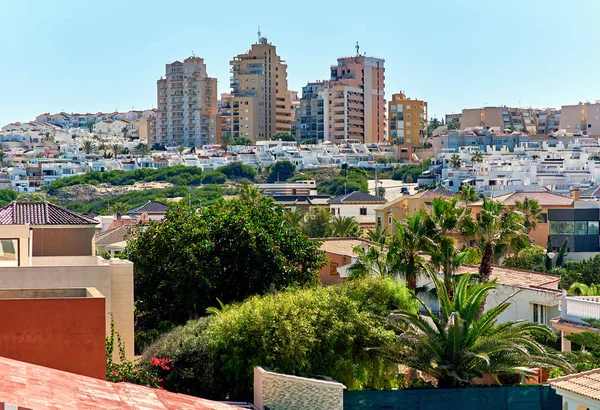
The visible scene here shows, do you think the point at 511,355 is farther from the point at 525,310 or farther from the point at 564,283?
the point at 564,283

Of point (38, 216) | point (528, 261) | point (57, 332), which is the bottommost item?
point (528, 261)

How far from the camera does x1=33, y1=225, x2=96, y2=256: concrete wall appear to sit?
3142 cm

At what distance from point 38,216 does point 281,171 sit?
148 meters

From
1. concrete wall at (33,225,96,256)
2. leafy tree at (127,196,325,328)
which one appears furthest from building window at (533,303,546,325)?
concrete wall at (33,225,96,256)

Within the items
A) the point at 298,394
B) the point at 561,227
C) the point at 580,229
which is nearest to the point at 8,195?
the point at 561,227

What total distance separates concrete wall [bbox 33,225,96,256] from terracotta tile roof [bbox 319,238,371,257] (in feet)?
40.2

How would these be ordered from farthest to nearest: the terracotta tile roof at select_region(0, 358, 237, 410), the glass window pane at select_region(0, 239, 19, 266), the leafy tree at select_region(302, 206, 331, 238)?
the leafy tree at select_region(302, 206, 331, 238)
the glass window pane at select_region(0, 239, 19, 266)
the terracotta tile roof at select_region(0, 358, 237, 410)

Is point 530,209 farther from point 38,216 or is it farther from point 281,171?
point 281,171

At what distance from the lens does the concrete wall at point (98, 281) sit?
79.7 ft

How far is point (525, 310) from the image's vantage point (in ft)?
109

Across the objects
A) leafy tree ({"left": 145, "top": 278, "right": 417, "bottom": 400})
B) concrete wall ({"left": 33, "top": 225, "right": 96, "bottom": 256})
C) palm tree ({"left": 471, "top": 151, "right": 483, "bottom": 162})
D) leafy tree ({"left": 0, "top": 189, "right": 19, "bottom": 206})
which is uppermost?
concrete wall ({"left": 33, "top": 225, "right": 96, "bottom": 256})

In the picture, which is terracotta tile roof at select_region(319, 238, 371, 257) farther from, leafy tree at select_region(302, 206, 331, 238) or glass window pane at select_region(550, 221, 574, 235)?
leafy tree at select_region(302, 206, 331, 238)

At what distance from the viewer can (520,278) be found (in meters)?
35.6

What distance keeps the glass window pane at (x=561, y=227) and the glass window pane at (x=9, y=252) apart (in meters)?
36.2
